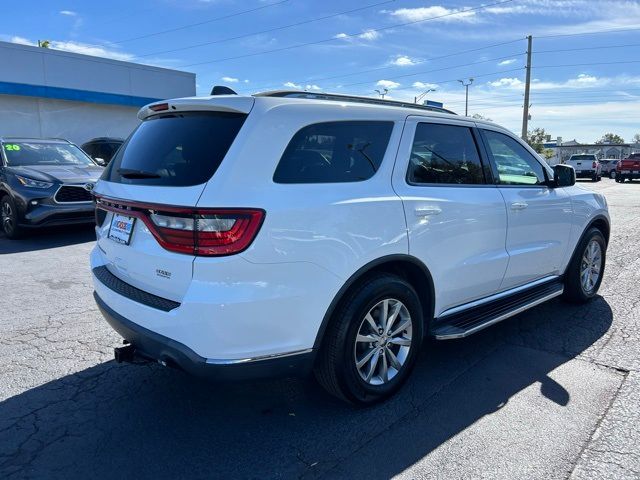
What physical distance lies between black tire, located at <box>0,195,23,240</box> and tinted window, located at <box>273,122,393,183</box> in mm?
7124

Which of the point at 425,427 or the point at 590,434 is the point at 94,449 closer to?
the point at 425,427

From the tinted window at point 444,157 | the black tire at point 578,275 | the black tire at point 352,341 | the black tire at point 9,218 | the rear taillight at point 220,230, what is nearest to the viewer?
the rear taillight at point 220,230

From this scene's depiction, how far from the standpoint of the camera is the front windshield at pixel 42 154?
8.91 meters

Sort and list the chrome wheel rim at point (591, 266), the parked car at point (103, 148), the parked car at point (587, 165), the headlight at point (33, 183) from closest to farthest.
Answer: the chrome wheel rim at point (591, 266), the headlight at point (33, 183), the parked car at point (103, 148), the parked car at point (587, 165)

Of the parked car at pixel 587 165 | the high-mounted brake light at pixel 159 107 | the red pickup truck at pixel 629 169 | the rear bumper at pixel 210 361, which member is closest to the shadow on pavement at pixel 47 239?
the high-mounted brake light at pixel 159 107

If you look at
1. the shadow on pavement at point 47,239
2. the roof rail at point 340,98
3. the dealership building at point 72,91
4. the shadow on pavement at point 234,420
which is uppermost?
the dealership building at point 72,91

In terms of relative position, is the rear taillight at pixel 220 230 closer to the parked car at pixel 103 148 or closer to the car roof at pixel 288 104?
the car roof at pixel 288 104

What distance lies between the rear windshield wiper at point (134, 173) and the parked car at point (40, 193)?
5039mm

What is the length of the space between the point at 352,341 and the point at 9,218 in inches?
303

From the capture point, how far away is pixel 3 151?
8930mm

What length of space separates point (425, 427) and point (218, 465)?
122 cm

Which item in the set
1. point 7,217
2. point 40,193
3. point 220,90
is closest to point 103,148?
point 7,217

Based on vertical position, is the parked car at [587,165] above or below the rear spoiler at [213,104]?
below

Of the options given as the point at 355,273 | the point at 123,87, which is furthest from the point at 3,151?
the point at 123,87
